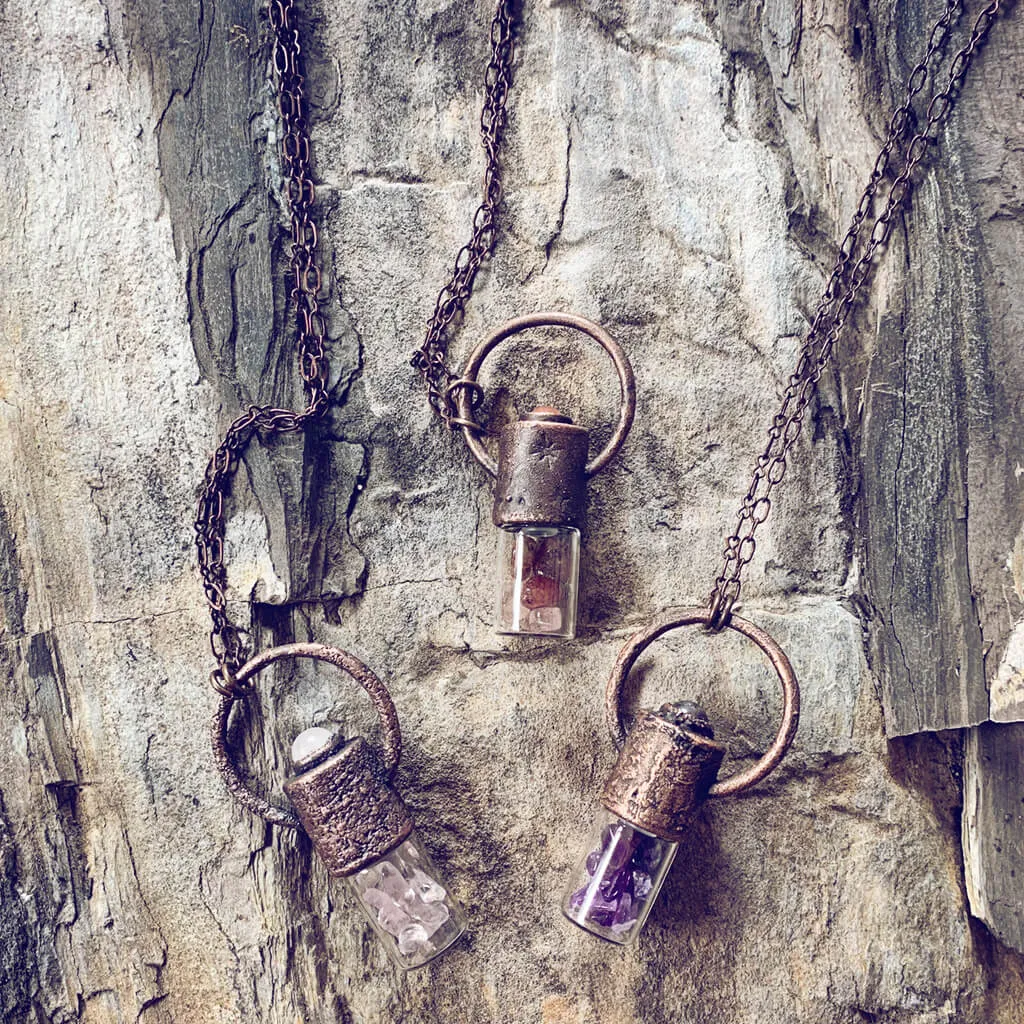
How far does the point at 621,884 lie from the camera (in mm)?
1554

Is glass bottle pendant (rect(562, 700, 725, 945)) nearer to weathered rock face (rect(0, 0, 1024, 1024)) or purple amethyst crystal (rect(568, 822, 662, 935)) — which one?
purple amethyst crystal (rect(568, 822, 662, 935))

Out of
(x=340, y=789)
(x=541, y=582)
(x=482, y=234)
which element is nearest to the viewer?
(x=340, y=789)

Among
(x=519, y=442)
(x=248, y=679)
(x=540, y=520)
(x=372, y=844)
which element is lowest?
(x=372, y=844)

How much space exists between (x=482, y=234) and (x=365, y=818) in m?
0.95

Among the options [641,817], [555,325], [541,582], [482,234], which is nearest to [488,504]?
[541,582]

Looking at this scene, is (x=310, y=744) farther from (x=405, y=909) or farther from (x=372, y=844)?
(x=405, y=909)

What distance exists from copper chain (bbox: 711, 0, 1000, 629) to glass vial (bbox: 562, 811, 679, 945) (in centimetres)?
41

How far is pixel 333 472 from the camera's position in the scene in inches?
66.2

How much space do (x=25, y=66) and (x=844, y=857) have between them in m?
1.85

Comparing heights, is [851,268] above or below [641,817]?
above

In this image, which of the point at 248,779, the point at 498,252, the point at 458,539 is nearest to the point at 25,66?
the point at 498,252

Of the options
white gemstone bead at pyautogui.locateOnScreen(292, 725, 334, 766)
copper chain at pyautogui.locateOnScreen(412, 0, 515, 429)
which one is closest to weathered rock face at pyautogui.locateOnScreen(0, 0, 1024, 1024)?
copper chain at pyautogui.locateOnScreen(412, 0, 515, 429)

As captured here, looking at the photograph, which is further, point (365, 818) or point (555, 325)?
point (555, 325)

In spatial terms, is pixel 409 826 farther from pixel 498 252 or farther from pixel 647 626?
pixel 498 252
